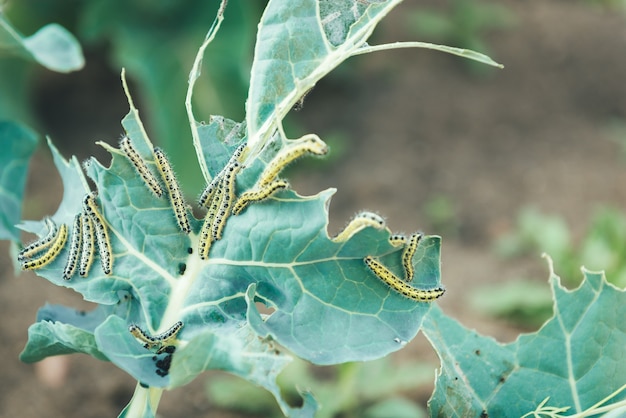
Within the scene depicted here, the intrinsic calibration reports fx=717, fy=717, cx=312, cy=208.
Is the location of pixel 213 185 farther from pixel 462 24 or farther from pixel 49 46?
pixel 462 24

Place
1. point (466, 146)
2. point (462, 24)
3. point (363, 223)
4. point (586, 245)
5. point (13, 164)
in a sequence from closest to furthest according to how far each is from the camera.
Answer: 1. point (363, 223)
2. point (13, 164)
3. point (586, 245)
4. point (466, 146)
5. point (462, 24)

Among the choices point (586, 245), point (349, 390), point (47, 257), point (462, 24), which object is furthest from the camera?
point (462, 24)

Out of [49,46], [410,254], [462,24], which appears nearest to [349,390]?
[49,46]

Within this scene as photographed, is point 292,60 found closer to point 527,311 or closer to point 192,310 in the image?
point 192,310

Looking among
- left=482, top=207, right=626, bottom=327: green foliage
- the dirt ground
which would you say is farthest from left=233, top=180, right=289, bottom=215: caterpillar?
left=482, top=207, right=626, bottom=327: green foliage

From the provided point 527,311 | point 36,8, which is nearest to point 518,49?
point 527,311

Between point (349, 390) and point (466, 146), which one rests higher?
point (466, 146)
